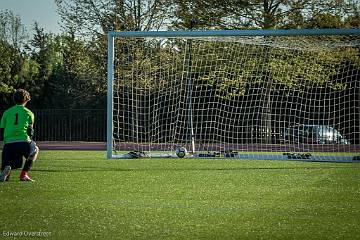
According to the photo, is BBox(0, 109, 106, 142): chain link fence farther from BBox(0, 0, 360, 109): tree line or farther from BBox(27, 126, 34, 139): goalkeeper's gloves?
BBox(27, 126, 34, 139): goalkeeper's gloves

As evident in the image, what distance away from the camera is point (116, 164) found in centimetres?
1836

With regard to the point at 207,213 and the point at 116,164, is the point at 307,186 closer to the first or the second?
the point at 207,213

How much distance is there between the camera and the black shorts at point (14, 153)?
13.2 m

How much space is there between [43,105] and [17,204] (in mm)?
34189

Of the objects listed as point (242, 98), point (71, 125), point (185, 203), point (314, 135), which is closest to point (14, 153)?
point (185, 203)

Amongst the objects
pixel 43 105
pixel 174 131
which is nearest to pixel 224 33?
pixel 174 131

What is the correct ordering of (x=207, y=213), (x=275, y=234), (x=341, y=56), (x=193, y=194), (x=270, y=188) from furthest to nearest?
1. (x=341, y=56)
2. (x=270, y=188)
3. (x=193, y=194)
4. (x=207, y=213)
5. (x=275, y=234)

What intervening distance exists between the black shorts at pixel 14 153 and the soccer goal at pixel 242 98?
27.0 feet

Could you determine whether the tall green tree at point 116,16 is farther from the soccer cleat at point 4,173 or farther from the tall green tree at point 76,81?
the soccer cleat at point 4,173

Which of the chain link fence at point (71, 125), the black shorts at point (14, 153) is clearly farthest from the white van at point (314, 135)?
the chain link fence at point (71, 125)

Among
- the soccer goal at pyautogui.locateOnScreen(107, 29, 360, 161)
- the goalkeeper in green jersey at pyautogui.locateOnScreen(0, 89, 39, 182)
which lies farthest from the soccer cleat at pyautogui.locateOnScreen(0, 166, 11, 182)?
the soccer goal at pyautogui.locateOnScreen(107, 29, 360, 161)

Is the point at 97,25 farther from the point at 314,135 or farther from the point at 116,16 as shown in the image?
the point at 314,135

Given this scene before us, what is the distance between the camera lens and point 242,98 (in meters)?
24.3

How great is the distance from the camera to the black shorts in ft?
43.4
